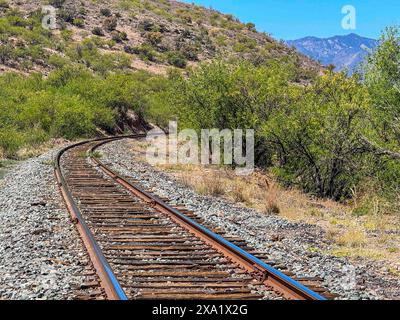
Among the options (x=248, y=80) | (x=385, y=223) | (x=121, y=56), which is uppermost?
(x=121, y=56)

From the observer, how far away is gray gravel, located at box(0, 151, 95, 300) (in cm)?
711

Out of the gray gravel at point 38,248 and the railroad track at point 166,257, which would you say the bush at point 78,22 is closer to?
the gray gravel at point 38,248

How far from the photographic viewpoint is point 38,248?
9.15 metres

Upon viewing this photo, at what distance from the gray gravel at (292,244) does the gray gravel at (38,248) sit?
10.7 ft

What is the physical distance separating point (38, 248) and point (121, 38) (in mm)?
88385

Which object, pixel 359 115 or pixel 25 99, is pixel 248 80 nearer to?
pixel 359 115

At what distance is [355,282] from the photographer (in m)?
7.73

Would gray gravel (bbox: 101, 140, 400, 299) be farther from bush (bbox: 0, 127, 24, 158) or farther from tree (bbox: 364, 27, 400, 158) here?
bush (bbox: 0, 127, 24, 158)

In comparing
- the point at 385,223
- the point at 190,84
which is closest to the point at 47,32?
the point at 190,84

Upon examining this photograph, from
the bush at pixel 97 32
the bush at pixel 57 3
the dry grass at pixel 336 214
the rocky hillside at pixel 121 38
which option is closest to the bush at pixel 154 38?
the rocky hillside at pixel 121 38

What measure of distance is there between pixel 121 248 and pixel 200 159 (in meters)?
17.0

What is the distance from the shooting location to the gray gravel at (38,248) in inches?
280

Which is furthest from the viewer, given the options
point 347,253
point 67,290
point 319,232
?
point 319,232

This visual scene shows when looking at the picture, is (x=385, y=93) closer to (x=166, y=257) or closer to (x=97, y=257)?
(x=166, y=257)
